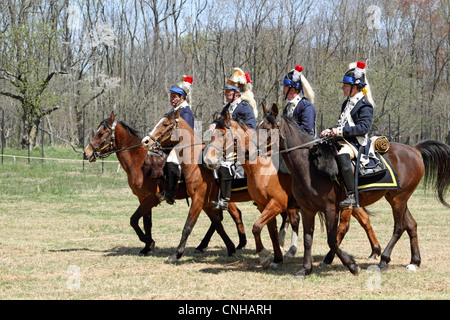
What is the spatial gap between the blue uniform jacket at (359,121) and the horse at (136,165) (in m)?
3.25

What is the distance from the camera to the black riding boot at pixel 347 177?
25.8 ft

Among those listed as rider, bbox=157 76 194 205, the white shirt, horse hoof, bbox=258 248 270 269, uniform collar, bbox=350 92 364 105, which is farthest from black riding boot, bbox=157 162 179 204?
uniform collar, bbox=350 92 364 105

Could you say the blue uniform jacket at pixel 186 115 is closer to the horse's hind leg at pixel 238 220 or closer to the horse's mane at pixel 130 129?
the horse's mane at pixel 130 129

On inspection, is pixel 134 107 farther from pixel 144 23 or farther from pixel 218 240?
pixel 218 240

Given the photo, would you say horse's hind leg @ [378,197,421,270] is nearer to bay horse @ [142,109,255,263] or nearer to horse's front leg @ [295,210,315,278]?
horse's front leg @ [295,210,315,278]

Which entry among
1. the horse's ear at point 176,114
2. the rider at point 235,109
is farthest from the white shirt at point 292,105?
the horse's ear at point 176,114

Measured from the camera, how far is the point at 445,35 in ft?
131

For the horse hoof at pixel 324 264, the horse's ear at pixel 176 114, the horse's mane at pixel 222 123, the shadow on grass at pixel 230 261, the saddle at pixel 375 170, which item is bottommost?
the shadow on grass at pixel 230 261

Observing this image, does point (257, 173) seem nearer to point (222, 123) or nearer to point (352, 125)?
point (222, 123)

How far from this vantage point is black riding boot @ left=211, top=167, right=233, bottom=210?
9.20 m

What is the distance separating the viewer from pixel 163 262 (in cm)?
930

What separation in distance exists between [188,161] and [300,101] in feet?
Answer: 7.04

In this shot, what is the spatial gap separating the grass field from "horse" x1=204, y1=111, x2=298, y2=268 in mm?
743
